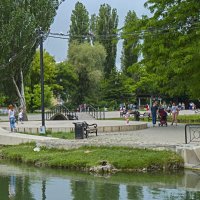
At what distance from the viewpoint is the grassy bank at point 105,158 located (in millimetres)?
19594

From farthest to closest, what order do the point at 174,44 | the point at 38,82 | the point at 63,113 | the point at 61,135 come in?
the point at 38,82, the point at 63,113, the point at 174,44, the point at 61,135

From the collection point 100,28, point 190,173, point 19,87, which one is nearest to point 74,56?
point 100,28

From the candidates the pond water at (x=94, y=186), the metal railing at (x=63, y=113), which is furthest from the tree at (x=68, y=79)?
the pond water at (x=94, y=186)

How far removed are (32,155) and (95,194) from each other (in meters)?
7.51

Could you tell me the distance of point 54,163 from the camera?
21094 millimetres

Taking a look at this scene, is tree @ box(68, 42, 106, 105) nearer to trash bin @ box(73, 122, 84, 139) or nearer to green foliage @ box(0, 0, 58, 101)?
green foliage @ box(0, 0, 58, 101)

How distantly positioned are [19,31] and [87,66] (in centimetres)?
3848

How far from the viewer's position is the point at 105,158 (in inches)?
800

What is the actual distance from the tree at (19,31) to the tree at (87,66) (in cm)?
3291

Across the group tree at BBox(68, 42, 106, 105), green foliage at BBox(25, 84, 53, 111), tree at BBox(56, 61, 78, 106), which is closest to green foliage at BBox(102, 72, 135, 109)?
tree at BBox(68, 42, 106, 105)

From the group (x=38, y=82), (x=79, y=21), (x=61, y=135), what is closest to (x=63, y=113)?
(x=61, y=135)

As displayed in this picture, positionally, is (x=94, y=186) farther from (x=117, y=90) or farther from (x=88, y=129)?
(x=117, y=90)

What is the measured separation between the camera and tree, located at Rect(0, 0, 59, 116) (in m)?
44.3

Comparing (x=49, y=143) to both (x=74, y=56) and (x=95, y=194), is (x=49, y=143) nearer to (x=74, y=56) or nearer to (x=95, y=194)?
(x=95, y=194)
